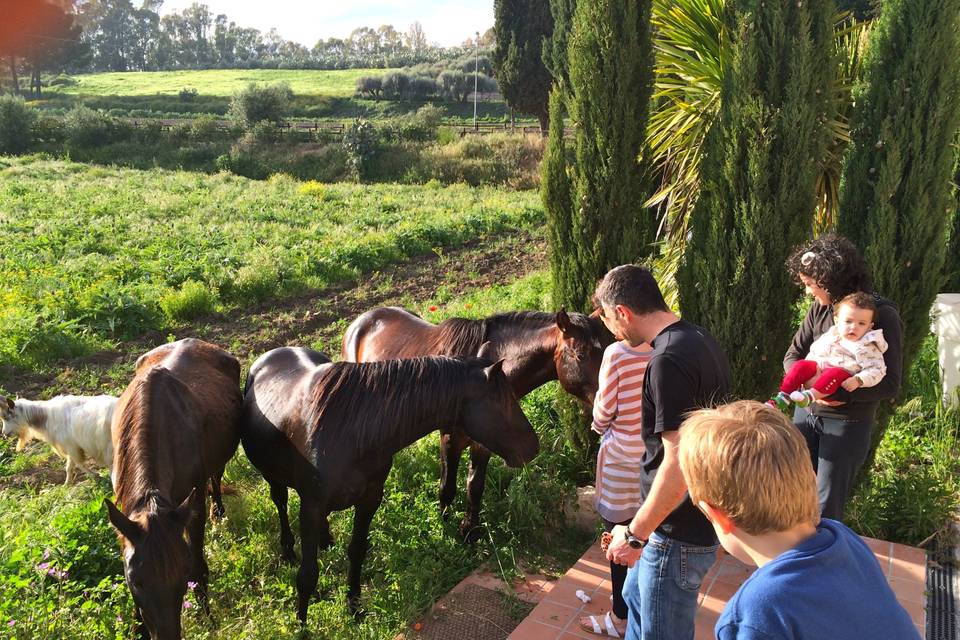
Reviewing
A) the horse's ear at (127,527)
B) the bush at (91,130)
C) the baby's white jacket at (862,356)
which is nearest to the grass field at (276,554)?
the horse's ear at (127,527)

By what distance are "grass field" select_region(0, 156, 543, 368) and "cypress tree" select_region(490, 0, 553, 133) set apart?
9321 millimetres

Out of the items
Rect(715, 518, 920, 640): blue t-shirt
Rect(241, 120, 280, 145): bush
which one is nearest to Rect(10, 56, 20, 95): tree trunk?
Rect(241, 120, 280, 145): bush

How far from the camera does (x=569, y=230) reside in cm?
535

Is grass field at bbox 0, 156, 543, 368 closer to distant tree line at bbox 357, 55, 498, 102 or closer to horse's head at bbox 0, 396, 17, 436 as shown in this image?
horse's head at bbox 0, 396, 17, 436

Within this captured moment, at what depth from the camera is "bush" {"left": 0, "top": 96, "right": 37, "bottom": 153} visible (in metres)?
33.7

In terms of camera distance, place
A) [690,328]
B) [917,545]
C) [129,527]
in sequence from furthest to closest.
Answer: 1. [917,545]
2. [129,527]
3. [690,328]

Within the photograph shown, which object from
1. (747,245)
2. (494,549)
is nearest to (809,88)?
(747,245)

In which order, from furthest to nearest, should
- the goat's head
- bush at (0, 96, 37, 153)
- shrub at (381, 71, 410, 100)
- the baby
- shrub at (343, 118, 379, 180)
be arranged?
shrub at (381, 71, 410, 100)
bush at (0, 96, 37, 153)
shrub at (343, 118, 379, 180)
the goat's head
the baby

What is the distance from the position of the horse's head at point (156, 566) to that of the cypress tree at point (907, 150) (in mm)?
4275

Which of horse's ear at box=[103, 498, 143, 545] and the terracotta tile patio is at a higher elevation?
horse's ear at box=[103, 498, 143, 545]

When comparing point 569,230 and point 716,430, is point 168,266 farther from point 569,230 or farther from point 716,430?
point 716,430

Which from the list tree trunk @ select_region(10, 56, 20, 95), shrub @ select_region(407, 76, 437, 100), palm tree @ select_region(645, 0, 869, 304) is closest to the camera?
palm tree @ select_region(645, 0, 869, 304)

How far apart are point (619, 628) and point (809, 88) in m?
3.44

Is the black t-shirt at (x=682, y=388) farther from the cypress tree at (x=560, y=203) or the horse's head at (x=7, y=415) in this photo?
the horse's head at (x=7, y=415)
